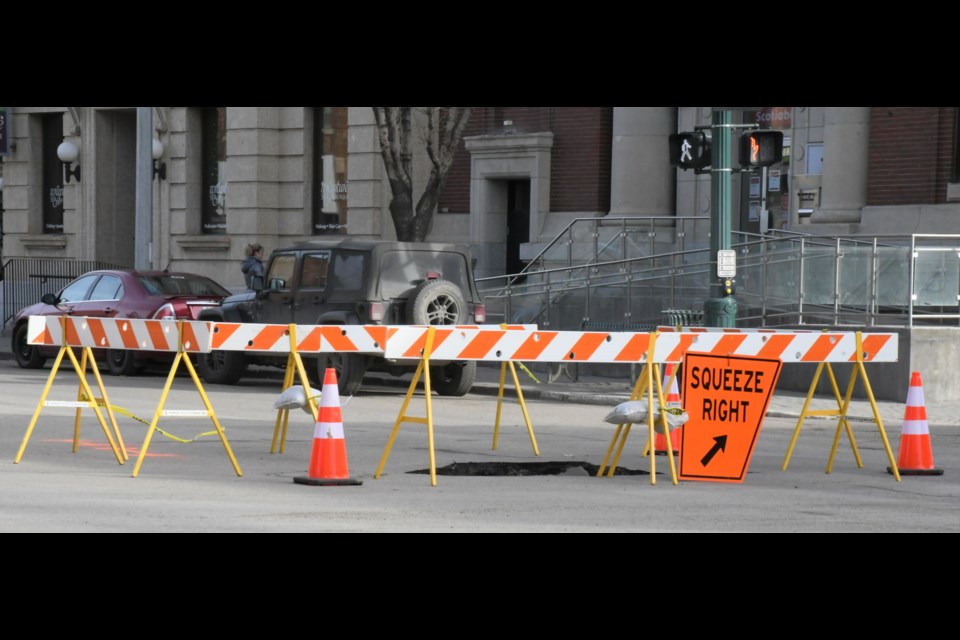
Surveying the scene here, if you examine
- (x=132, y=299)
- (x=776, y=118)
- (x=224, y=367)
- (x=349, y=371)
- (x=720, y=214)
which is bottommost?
(x=224, y=367)

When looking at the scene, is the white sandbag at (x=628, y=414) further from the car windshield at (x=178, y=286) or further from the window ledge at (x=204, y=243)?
the window ledge at (x=204, y=243)

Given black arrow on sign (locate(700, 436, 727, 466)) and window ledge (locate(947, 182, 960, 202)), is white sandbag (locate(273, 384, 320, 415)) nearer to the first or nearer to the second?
black arrow on sign (locate(700, 436, 727, 466))

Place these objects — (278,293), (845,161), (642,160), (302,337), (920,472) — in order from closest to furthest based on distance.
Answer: (302,337) < (920,472) < (278,293) < (845,161) < (642,160)

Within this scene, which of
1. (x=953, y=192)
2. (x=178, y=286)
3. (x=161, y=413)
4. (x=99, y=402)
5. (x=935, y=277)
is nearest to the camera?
(x=161, y=413)

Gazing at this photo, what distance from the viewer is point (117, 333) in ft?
39.0

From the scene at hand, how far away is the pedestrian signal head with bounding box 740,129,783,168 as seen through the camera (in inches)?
686

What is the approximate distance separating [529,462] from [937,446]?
4351mm

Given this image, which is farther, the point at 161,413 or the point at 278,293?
the point at 278,293

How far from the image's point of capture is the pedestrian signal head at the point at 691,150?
17.8 meters

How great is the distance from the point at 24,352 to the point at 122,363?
2.43 m

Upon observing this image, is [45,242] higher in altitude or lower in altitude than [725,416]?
higher

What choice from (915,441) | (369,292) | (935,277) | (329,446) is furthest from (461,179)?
(329,446)

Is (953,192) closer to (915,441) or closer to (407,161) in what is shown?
(407,161)

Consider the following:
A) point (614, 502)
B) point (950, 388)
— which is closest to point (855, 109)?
point (950, 388)
